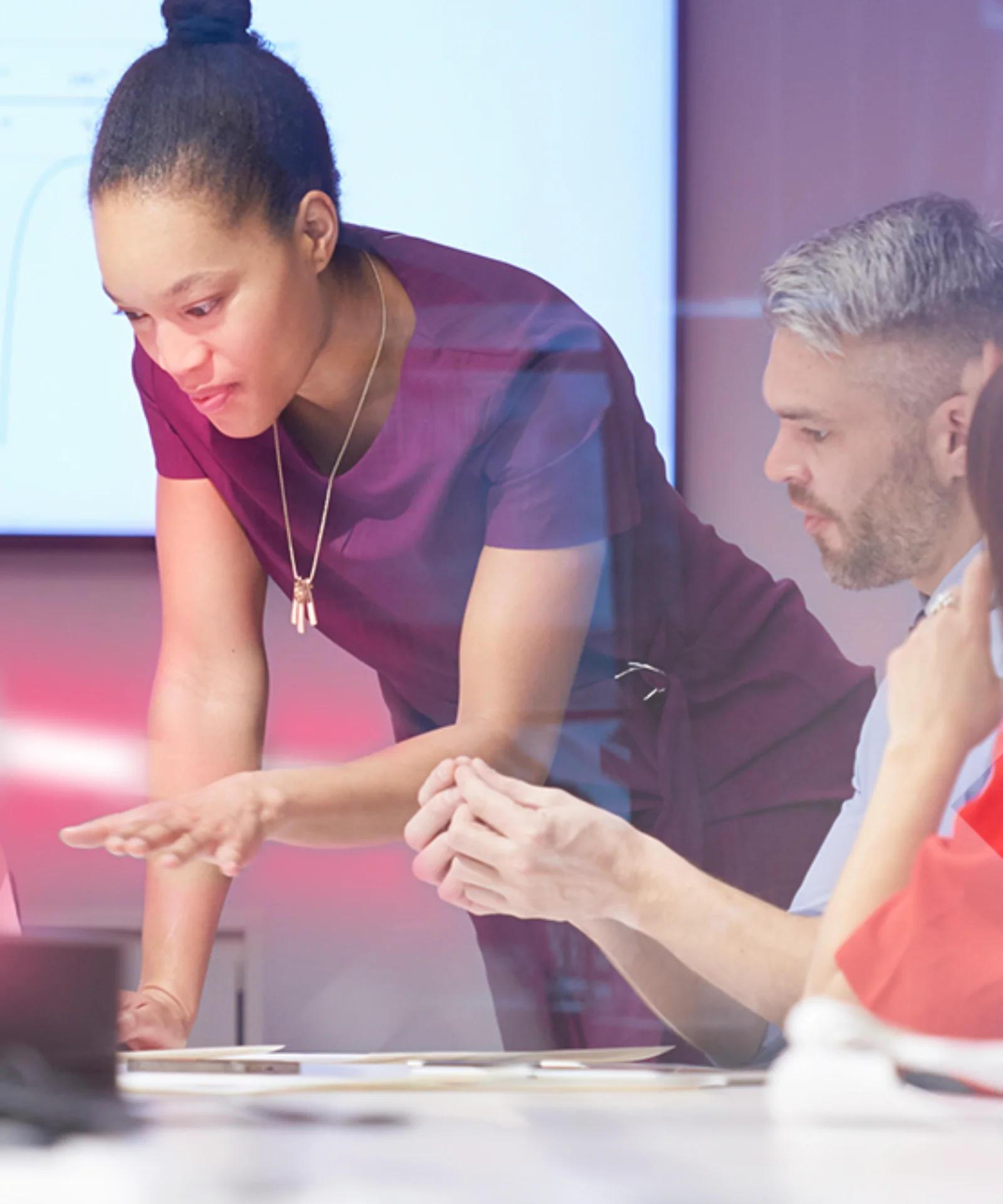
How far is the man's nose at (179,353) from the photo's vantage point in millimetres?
1067

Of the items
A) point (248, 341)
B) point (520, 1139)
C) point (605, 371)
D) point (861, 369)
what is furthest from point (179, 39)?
point (520, 1139)

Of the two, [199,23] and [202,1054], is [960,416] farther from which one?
[202,1054]

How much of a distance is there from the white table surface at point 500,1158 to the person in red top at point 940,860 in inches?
4.3

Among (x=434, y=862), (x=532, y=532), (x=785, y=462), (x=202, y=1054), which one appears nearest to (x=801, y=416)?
(x=785, y=462)

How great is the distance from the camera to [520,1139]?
84cm

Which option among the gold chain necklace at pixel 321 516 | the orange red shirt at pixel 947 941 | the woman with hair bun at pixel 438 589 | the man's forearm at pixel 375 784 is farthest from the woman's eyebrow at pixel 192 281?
the orange red shirt at pixel 947 941

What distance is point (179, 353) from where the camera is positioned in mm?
1074

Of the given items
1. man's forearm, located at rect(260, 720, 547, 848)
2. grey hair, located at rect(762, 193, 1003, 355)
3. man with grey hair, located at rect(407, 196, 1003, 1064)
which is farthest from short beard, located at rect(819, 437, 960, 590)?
man's forearm, located at rect(260, 720, 547, 848)

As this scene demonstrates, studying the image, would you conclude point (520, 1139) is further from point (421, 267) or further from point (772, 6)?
point (772, 6)

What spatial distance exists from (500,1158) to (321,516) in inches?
21.9

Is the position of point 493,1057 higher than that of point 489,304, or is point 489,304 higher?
point 489,304

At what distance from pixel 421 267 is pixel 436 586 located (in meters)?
0.28

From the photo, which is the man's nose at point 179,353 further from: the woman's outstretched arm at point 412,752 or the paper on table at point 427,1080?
the paper on table at point 427,1080

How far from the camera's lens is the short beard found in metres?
1.07
